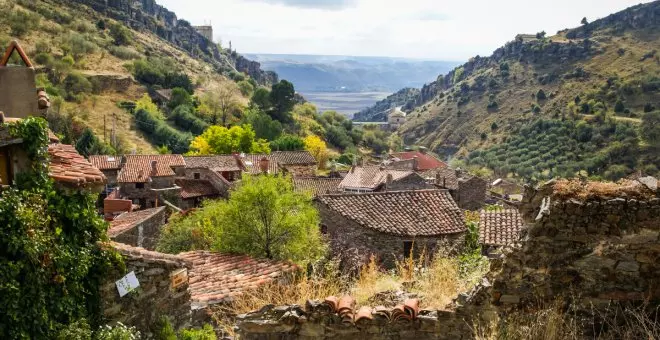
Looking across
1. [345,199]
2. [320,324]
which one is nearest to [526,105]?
[345,199]

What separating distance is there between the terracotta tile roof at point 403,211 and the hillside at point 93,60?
4327cm

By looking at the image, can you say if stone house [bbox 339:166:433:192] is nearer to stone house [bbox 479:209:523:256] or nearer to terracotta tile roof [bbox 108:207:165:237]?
terracotta tile roof [bbox 108:207:165:237]

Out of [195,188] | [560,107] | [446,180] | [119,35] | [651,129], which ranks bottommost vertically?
[195,188]

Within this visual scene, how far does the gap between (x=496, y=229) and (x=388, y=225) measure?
163 inches

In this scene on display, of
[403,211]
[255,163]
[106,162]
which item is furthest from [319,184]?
[403,211]

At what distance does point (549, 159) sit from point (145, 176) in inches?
3068

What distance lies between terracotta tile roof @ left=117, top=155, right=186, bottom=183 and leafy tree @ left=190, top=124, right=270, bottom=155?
51.9ft

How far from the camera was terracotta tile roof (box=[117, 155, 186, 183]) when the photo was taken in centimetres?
4200

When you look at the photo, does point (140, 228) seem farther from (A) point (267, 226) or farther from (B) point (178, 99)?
(B) point (178, 99)

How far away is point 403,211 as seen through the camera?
66.7 feet

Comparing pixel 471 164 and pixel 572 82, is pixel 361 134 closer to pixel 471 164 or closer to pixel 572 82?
pixel 471 164

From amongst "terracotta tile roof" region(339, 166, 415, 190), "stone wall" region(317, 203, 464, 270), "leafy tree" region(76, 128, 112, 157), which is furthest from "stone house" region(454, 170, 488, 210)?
"leafy tree" region(76, 128, 112, 157)

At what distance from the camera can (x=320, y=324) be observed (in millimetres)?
7227

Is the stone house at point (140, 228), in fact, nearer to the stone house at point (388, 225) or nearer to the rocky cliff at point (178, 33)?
the stone house at point (388, 225)
